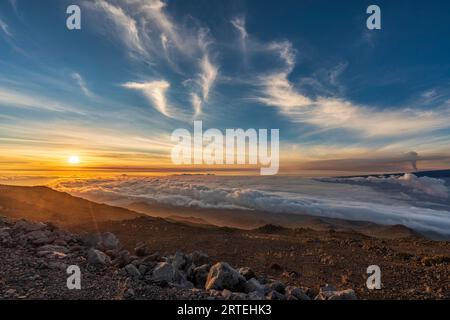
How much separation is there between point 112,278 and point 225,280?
4.09m

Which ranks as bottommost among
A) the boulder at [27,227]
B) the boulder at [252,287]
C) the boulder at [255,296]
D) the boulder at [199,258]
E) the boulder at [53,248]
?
the boulder at [199,258]

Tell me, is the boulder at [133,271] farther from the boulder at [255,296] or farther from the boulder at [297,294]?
the boulder at [297,294]

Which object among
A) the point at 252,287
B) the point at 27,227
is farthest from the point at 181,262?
the point at 27,227

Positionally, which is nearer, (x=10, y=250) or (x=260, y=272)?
(x=10, y=250)

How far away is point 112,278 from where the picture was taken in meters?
11.2

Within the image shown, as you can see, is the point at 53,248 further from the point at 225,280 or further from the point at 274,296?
the point at 274,296

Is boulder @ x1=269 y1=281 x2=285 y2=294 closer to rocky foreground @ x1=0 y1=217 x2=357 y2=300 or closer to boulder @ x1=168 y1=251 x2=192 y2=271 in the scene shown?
rocky foreground @ x1=0 y1=217 x2=357 y2=300

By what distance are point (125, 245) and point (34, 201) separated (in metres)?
25.0

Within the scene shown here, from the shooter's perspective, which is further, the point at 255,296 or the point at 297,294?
the point at 297,294

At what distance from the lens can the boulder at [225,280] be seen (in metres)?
11.1

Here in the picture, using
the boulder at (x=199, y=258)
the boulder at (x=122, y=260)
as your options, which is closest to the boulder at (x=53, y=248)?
the boulder at (x=122, y=260)
